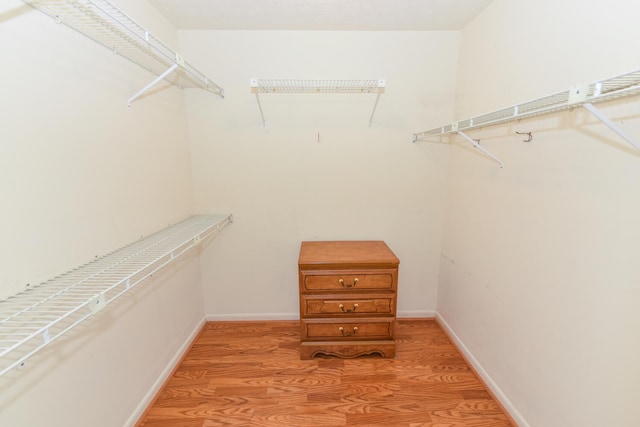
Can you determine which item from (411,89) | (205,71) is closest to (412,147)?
(411,89)

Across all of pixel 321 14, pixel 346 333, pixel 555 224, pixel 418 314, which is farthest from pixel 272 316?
pixel 321 14

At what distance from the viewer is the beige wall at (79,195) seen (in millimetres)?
902

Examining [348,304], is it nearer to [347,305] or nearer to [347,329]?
[347,305]

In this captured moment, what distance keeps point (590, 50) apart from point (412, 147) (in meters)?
1.18

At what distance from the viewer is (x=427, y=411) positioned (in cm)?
156

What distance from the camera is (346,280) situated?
191 cm

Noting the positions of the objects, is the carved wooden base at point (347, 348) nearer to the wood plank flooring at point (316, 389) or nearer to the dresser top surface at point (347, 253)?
the wood plank flooring at point (316, 389)

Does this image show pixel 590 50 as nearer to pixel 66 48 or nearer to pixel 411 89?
pixel 411 89

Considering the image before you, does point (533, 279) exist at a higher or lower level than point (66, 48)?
lower

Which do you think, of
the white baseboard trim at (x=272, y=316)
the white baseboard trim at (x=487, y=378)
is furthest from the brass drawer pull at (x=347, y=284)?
the white baseboard trim at (x=487, y=378)

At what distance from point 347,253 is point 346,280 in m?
0.21

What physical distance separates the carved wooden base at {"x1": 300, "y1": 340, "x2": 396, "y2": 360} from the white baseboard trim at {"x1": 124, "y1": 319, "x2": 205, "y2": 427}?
88 centimetres

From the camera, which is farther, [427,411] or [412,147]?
[412,147]

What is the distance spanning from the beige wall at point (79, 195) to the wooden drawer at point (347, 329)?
3.22ft
